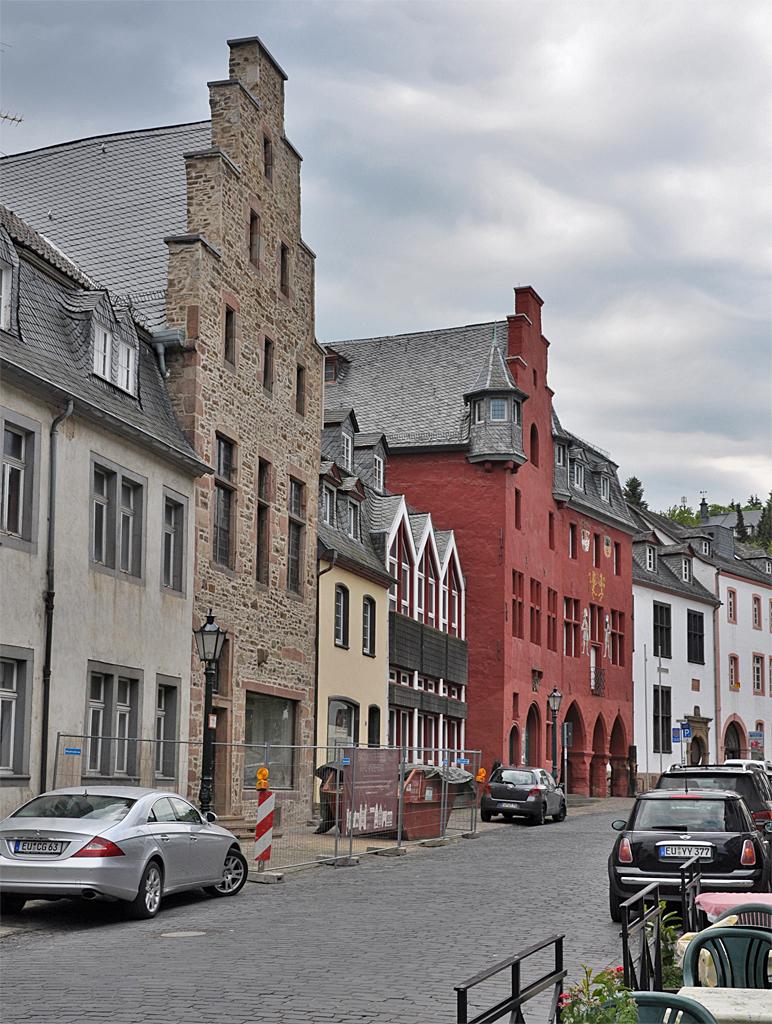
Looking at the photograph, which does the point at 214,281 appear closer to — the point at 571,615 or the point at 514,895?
the point at 514,895

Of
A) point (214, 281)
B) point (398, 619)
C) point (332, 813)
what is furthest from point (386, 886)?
point (398, 619)

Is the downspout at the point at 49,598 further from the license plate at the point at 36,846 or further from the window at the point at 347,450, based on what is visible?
the window at the point at 347,450

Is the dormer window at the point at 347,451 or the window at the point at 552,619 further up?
the dormer window at the point at 347,451

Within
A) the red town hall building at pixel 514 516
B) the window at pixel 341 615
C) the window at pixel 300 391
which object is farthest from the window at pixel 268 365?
the red town hall building at pixel 514 516

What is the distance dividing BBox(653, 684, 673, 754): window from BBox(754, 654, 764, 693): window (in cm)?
1127

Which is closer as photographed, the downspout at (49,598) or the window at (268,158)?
the downspout at (49,598)

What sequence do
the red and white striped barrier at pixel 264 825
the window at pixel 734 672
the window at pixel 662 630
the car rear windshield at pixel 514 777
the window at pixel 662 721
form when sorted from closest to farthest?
the red and white striped barrier at pixel 264 825 → the car rear windshield at pixel 514 777 → the window at pixel 662 721 → the window at pixel 662 630 → the window at pixel 734 672

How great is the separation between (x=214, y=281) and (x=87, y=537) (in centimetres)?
753

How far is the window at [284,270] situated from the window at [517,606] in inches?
795

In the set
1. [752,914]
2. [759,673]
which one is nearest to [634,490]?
[759,673]

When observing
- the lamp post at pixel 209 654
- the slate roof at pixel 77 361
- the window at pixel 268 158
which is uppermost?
the window at pixel 268 158

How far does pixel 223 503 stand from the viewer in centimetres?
2692

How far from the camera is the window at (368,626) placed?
36031mm

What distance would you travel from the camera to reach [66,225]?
97.9ft
